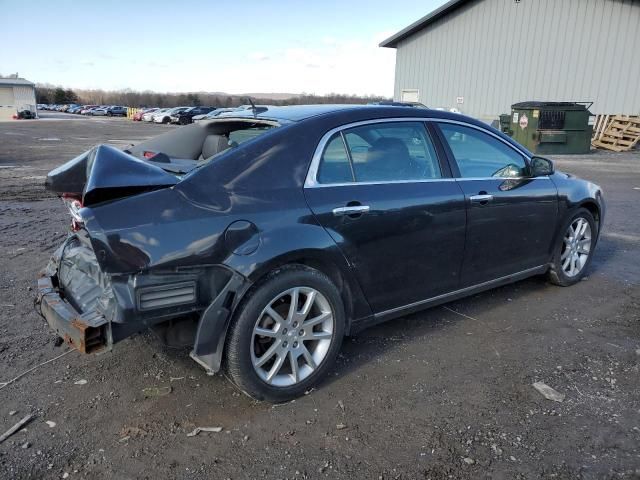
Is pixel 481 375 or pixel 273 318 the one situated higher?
pixel 273 318

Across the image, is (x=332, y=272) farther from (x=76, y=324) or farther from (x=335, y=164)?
(x=76, y=324)

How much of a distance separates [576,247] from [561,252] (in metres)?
0.27

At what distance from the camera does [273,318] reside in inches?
116

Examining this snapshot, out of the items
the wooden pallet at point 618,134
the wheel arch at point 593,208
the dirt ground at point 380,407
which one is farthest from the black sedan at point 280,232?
the wooden pallet at point 618,134

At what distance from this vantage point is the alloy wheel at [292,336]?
2.95 metres

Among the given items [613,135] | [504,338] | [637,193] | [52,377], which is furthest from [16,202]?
[613,135]

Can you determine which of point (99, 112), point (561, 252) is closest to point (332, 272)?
point (561, 252)

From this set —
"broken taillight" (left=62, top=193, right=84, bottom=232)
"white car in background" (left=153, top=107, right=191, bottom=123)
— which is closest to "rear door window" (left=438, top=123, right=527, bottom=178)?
"broken taillight" (left=62, top=193, right=84, bottom=232)

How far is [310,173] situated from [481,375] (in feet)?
5.62

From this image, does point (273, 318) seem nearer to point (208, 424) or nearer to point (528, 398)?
point (208, 424)

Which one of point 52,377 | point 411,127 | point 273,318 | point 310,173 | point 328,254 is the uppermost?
point 411,127

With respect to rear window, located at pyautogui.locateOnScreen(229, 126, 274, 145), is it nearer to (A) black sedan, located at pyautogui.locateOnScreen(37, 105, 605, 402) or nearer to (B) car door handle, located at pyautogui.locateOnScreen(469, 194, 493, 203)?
(A) black sedan, located at pyautogui.locateOnScreen(37, 105, 605, 402)

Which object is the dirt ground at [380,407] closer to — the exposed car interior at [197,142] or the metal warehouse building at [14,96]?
the exposed car interior at [197,142]

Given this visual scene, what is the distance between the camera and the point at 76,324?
265 cm
